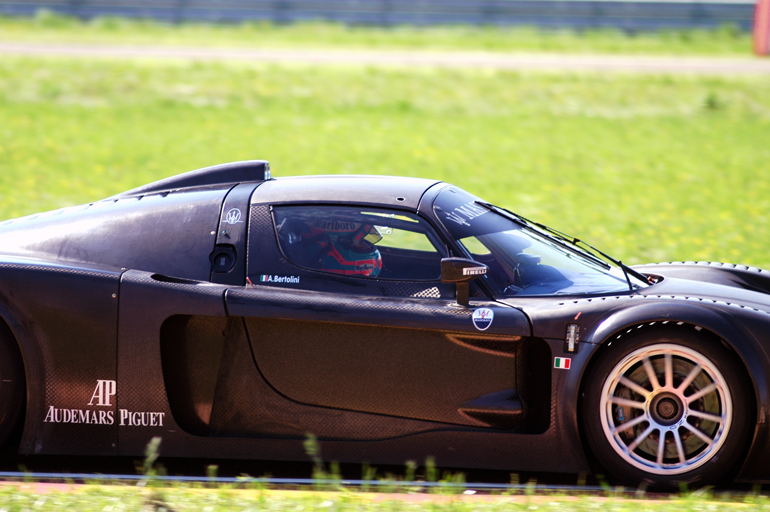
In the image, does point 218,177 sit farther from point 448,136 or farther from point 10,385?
point 448,136

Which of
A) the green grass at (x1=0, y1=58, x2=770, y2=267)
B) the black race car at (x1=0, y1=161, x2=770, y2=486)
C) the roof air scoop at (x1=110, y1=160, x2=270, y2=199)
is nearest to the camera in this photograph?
the black race car at (x1=0, y1=161, x2=770, y2=486)

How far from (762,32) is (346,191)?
18.9 meters

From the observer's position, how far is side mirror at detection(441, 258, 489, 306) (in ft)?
11.9

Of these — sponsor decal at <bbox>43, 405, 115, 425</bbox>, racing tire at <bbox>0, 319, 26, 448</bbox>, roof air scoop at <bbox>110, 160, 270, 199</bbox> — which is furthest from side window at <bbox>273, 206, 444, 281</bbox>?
racing tire at <bbox>0, 319, 26, 448</bbox>

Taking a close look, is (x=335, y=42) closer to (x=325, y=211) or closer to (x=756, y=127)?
(x=756, y=127)

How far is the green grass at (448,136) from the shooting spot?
30.7ft

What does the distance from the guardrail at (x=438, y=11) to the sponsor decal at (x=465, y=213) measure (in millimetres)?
19240

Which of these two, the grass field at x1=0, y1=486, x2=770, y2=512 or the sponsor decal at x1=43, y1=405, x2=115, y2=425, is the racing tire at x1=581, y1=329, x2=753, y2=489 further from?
the sponsor decal at x1=43, y1=405, x2=115, y2=425

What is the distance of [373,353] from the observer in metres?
3.67

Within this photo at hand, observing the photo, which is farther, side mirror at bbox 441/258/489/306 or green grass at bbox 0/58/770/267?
green grass at bbox 0/58/770/267

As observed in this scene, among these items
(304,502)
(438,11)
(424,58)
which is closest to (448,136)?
(424,58)

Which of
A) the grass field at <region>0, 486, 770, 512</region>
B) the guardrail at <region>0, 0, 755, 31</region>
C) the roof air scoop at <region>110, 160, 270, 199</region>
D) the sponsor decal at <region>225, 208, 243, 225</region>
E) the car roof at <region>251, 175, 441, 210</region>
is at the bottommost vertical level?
the grass field at <region>0, 486, 770, 512</region>

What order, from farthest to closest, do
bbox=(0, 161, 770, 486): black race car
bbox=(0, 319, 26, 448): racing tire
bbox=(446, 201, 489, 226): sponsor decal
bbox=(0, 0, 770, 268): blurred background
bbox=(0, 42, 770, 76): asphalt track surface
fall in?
bbox=(0, 42, 770, 76): asphalt track surface
bbox=(0, 0, 770, 268): blurred background
bbox=(446, 201, 489, 226): sponsor decal
bbox=(0, 319, 26, 448): racing tire
bbox=(0, 161, 770, 486): black race car

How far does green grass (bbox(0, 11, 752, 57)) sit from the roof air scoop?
15897mm
